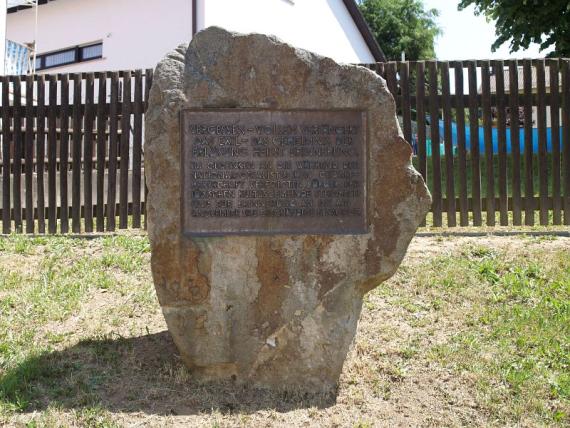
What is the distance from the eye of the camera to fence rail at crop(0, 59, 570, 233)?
7.05 metres

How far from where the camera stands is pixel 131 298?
17.1 ft

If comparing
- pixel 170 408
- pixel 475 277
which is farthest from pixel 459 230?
pixel 170 408

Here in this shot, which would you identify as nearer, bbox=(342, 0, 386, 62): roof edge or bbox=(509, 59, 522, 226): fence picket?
bbox=(509, 59, 522, 226): fence picket

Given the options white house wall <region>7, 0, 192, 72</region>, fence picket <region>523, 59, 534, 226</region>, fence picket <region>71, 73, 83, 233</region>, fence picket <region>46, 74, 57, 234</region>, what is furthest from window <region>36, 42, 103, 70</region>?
fence picket <region>523, 59, 534, 226</region>

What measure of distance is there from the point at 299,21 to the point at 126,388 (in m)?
14.8

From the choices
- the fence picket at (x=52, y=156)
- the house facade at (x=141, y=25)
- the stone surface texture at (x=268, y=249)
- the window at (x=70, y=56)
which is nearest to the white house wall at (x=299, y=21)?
the house facade at (x=141, y=25)

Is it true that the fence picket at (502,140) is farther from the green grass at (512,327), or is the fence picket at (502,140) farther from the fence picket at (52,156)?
the fence picket at (52,156)

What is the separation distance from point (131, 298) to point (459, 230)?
3999mm

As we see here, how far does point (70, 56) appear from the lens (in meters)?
16.1

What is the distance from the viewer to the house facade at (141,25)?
13531 mm

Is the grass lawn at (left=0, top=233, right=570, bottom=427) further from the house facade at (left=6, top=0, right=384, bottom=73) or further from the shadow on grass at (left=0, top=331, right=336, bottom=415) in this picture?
the house facade at (left=6, top=0, right=384, bottom=73)

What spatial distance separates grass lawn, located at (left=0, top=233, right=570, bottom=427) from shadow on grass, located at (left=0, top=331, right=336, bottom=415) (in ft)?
0.04

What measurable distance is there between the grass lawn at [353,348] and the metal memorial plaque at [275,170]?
43.5 inches

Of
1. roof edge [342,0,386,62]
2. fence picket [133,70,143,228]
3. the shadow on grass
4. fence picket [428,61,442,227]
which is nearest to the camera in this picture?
the shadow on grass
